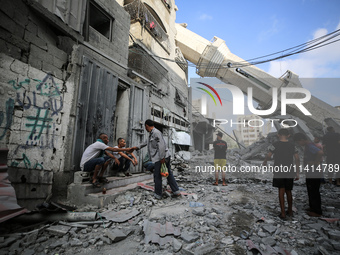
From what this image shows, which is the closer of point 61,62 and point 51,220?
point 51,220

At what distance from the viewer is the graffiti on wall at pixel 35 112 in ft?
9.96

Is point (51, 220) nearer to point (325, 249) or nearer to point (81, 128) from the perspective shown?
point (81, 128)

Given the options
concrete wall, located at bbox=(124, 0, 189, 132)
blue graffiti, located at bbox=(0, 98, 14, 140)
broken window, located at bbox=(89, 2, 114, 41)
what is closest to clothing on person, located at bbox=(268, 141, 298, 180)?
blue graffiti, located at bbox=(0, 98, 14, 140)

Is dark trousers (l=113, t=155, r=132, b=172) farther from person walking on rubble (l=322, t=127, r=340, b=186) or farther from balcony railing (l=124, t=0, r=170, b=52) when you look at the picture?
balcony railing (l=124, t=0, r=170, b=52)

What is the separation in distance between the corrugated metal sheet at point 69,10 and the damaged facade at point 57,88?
0.08 ft

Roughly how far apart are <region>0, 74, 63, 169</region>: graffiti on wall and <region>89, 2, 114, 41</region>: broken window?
329cm

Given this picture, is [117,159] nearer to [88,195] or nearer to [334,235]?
[88,195]

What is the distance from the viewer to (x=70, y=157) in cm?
387

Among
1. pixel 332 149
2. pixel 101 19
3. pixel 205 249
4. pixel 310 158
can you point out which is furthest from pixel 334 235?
pixel 101 19

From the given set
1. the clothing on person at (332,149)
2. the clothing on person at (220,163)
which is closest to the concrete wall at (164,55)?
the clothing on person at (220,163)

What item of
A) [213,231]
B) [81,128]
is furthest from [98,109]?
[213,231]

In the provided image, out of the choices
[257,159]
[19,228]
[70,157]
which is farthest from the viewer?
[257,159]

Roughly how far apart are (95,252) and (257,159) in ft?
49.3

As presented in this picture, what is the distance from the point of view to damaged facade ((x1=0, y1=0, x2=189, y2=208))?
3.07 metres
